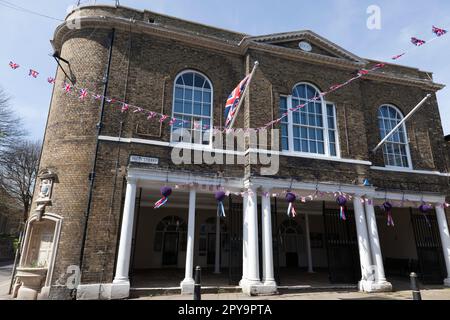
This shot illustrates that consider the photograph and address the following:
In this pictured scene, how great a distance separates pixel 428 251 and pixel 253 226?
7.90 m

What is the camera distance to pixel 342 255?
11.1 m

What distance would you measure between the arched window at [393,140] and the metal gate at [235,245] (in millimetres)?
7096

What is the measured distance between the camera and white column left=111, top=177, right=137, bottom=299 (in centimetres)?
838

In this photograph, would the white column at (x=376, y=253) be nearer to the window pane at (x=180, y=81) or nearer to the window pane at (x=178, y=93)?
the window pane at (x=178, y=93)

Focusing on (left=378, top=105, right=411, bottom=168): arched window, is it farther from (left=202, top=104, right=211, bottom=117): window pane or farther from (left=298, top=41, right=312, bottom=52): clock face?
(left=202, top=104, right=211, bottom=117): window pane

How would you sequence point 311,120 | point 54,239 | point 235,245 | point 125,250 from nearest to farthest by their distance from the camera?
point 125,250
point 54,239
point 235,245
point 311,120

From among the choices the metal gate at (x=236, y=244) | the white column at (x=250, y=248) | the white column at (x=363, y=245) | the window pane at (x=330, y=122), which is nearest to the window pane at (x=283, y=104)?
the window pane at (x=330, y=122)

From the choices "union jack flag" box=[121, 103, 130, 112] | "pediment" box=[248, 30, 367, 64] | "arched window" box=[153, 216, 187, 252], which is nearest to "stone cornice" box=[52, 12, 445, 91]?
"pediment" box=[248, 30, 367, 64]

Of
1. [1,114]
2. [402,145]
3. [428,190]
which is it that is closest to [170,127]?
[402,145]

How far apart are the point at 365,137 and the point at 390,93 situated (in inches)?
132

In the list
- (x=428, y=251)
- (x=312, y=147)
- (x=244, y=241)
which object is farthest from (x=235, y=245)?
(x=428, y=251)

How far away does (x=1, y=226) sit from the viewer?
41.5 metres

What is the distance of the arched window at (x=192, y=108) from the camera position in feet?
35.2
